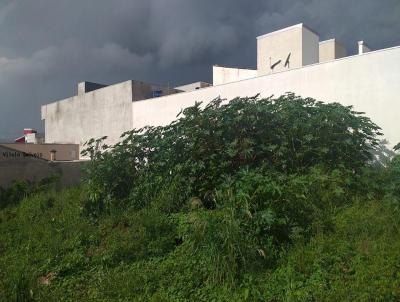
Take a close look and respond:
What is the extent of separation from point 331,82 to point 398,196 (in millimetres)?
5141

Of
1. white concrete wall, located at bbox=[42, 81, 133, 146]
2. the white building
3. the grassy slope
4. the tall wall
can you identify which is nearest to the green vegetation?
the grassy slope

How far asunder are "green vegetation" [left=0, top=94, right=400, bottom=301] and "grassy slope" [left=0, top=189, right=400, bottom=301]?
0.02 meters

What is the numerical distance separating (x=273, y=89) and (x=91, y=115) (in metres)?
12.1

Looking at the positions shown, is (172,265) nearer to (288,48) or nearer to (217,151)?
(217,151)

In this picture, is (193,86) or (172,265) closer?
(172,265)

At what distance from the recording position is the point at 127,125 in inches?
641

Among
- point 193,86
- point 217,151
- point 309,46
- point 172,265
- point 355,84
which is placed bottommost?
point 172,265

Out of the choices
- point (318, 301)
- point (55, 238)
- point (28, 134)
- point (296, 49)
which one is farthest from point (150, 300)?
point (28, 134)

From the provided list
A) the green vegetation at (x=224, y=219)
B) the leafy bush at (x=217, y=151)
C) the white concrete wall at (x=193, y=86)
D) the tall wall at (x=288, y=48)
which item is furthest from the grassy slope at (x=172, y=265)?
the white concrete wall at (x=193, y=86)

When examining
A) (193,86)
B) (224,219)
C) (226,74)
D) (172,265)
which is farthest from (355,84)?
(193,86)

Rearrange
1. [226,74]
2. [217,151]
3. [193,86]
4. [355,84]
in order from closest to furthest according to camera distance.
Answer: [217,151]
[355,84]
[226,74]
[193,86]

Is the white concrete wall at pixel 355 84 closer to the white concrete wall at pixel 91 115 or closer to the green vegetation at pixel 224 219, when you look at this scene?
the green vegetation at pixel 224 219

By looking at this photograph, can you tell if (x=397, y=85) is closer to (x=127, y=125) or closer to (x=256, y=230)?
(x=256, y=230)

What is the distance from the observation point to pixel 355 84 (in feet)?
28.7
